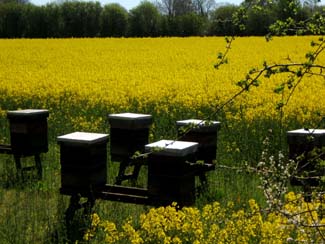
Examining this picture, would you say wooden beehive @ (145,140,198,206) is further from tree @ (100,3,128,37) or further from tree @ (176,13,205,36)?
tree @ (100,3,128,37)

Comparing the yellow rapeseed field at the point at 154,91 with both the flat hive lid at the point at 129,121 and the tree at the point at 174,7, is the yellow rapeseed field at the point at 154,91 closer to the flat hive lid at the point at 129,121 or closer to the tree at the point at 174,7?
the flat hive lid at the point at 129,121

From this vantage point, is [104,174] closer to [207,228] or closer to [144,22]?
[207,228]

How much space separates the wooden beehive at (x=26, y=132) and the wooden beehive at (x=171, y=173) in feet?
7.58

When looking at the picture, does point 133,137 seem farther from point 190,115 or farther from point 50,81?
point 50,81

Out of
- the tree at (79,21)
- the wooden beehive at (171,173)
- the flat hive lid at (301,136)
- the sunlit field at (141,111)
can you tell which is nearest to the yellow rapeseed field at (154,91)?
the sunlit field at (141,111)

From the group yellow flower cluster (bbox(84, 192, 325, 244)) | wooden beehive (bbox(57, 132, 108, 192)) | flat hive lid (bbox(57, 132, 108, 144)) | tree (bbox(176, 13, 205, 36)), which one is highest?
tree (bbox(176, 13, 205, 36))

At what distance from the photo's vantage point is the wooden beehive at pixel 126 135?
590cm

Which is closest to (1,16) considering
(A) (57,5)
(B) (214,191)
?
(A) (57,5)

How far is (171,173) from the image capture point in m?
4.58

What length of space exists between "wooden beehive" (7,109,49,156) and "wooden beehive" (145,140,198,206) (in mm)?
2311

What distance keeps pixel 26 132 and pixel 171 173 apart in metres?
2.53

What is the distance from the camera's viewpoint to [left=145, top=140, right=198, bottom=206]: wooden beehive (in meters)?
4.54

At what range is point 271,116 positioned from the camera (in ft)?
27.7

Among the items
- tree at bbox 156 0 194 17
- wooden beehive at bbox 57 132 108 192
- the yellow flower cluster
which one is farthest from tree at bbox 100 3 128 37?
the yellow flower cluster
